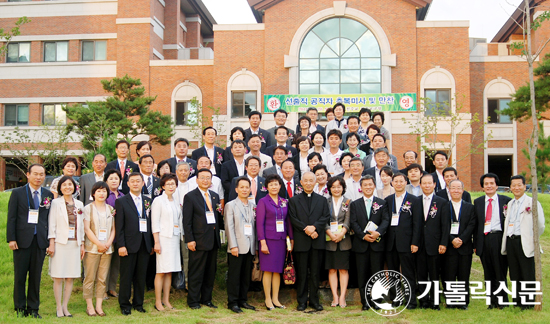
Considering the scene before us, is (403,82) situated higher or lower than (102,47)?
lower

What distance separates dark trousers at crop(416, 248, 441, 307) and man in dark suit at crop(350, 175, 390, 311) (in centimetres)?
51

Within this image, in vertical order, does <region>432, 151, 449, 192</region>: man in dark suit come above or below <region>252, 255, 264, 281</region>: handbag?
above

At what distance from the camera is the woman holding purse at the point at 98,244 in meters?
6.61

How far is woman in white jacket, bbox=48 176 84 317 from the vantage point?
638cm

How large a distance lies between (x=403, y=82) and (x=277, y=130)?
650 inches

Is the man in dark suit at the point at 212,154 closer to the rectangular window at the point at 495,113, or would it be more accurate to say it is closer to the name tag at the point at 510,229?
the name tag at the point at 510,229

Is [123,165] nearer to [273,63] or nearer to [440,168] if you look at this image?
[440,168]

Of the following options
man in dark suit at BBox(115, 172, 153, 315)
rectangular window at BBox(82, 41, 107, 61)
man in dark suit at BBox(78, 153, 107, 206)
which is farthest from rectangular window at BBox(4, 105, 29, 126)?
man in dark suit at BBox(115, 172, 153, 315)

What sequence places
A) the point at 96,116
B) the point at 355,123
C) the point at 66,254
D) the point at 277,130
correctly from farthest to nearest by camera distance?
the point at 96,116 → the point at 355,123 → the point at 277,130 → the point at 66,254

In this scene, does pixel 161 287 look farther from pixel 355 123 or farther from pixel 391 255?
pixel 355 123

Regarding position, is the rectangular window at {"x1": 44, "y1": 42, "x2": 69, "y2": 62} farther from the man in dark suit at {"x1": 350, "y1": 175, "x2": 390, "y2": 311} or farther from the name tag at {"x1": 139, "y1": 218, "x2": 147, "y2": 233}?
the man in dark suit at {"x1": 350, "y1": 175, "x2": 390, "y2": 311}

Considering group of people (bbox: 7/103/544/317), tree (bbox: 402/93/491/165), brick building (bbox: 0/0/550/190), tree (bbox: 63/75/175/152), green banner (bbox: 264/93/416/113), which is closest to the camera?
group of people (bbox: 7/103/544/317)

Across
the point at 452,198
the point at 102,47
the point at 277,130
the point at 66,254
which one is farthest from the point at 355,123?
the point at 102,47

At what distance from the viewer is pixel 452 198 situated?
700 cm
